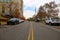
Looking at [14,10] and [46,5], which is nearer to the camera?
[14,10]

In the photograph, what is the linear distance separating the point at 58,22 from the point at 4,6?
49.2 m

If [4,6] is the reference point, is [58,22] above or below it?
below

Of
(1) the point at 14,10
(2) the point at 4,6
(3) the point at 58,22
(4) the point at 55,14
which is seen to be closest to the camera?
(3) the point at 58,22

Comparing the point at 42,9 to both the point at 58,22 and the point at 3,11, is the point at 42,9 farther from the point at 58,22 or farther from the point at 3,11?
the point at 58,22

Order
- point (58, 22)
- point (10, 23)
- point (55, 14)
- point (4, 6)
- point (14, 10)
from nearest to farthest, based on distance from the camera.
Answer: point (58, 22)
point (10, 23)
point (4, 6)
point (14, 10)
point (55, 14)

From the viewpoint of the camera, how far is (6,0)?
341 feet

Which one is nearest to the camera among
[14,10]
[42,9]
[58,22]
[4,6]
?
[58,22]

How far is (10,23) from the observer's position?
4884 centimetres

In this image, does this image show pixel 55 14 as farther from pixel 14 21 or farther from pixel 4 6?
pixel 14 21

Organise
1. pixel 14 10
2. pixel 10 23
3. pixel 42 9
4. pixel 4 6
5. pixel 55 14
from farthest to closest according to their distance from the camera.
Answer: pixel 42 9, pixel 55 14, pixel 14 10, pixel 4 6, pixel 10 23

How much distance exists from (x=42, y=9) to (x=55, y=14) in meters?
15.0

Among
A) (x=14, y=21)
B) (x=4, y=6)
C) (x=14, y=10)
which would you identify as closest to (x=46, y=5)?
(x=14, y=10)

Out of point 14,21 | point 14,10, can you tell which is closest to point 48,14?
point 14,10

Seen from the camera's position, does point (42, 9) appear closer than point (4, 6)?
No
